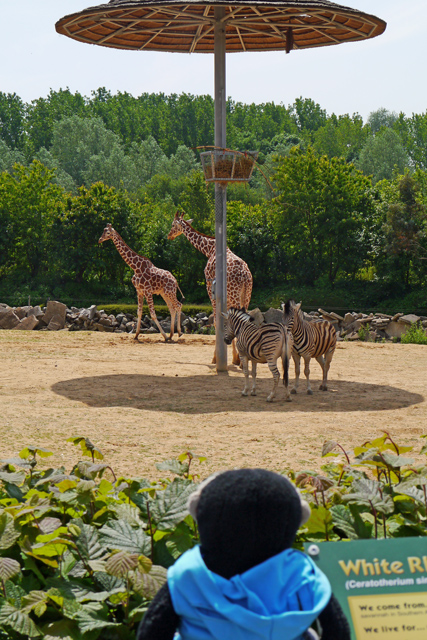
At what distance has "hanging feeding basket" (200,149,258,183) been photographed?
12031 millimetres

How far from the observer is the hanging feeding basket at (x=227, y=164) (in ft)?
39.5

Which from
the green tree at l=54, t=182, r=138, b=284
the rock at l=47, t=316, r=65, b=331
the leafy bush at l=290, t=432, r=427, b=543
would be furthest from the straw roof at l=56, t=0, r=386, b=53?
the green tree at l=54, t=182, r=138, b=284

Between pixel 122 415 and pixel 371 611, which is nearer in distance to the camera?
pixel 371 611

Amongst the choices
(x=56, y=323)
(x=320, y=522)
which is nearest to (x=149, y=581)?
(x=320, y=522)

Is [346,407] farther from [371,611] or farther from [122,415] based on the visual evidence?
[371,611]

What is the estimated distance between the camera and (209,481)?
5.92 ft

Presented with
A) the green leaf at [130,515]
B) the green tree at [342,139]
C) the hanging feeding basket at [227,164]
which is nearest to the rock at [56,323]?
the hanging feeding basket at [227,164]

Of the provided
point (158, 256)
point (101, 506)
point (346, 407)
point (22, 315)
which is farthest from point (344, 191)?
point (101, 506)

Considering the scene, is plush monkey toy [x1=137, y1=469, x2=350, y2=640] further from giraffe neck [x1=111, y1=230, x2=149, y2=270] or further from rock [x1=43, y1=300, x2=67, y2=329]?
rock [x1=43, y1=300, x2=67, y2=329]

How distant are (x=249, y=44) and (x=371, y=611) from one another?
1419cm

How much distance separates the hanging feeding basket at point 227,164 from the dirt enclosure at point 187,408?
332 centimetres

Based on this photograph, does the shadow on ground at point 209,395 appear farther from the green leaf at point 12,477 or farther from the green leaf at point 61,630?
the green leaf at point 61,630

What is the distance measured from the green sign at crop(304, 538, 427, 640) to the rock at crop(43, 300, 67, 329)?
19.2 m

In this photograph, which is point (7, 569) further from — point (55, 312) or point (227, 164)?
point (55, 312)
